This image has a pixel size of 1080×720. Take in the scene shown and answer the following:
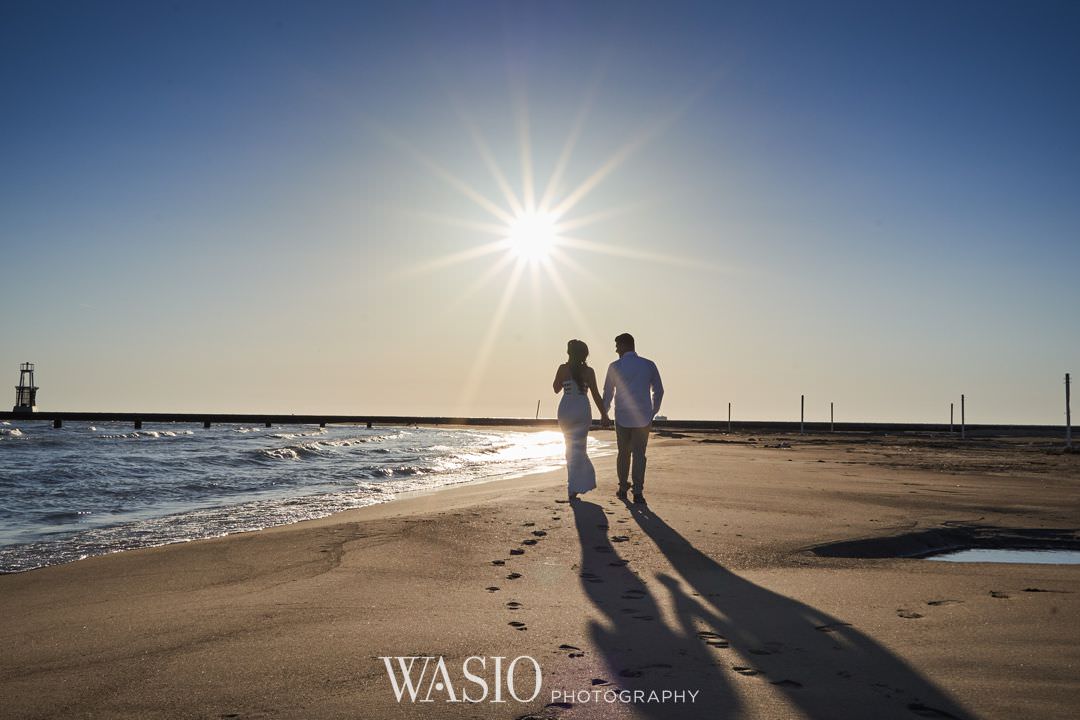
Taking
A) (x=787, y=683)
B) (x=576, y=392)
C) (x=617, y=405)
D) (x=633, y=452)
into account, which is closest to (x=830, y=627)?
(x=787, y=683)

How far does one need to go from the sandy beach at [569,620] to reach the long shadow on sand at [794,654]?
1 centimetres

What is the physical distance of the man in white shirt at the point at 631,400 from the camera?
8758 millimetres

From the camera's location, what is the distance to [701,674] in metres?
2.69

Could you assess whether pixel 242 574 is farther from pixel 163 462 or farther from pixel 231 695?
pixel 163 462

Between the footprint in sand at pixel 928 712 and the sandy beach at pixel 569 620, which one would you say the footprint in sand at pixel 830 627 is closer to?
the sandy beach at pixel 569 620

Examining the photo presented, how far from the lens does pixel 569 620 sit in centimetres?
347

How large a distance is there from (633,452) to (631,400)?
63 centimetres

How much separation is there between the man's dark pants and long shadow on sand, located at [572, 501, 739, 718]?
391 centimetres

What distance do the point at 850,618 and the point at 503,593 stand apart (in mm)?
1781

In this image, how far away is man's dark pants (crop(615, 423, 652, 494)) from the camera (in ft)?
27.9

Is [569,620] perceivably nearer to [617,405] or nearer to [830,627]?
[830,627]

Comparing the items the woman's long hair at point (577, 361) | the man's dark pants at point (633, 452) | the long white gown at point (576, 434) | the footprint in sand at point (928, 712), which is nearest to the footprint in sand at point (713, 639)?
the footprint in sand at point (928, 712)

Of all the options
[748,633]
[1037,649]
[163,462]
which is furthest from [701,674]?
[163,462]

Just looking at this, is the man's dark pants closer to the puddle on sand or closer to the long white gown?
the long white gown
